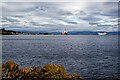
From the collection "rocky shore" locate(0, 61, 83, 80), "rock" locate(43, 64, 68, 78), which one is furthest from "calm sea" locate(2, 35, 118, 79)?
"rocky shore" locate(0, 61, 83, 80)

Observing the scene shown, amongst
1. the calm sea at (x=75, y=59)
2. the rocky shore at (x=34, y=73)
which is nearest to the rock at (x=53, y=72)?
the rocky shore at (x=34, y=73)

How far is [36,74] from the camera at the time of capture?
47.0 feet

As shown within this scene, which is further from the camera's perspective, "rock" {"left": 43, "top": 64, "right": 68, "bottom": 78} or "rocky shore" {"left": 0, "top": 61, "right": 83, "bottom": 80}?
"rock" {"left": 43, "top": 64, "right": 68, "bottom": 78}

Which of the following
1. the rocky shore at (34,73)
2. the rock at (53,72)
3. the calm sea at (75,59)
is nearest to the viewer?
the rocky shore at (34,73)

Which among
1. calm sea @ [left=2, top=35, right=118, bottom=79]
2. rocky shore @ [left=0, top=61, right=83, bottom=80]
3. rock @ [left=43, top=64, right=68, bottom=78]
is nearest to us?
rocky shore @ [left=0, top=61, right=83, bottom=80]

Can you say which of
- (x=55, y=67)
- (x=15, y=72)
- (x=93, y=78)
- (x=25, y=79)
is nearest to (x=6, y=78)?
(x=15, y=72)

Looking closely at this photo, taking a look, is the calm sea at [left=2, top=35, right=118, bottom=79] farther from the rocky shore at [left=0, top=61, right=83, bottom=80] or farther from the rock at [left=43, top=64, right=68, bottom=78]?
the rocky shore at [left=0, top=61, right=83, bottom=80]

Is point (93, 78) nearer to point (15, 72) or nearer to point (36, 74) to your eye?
point (36, 74)

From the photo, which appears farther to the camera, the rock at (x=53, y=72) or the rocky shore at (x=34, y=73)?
the rock at (x=53, y=72)

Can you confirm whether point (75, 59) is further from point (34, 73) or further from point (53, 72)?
point (34, 73)

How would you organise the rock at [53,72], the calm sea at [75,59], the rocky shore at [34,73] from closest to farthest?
the rocky shore at [34,73] < the rock at [53,72] < the calm sea at [75,59]

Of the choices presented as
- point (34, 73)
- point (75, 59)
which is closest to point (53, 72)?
point (34, 73)

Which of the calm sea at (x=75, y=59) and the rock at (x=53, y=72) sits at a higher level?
the rock at (x=53, y=72)

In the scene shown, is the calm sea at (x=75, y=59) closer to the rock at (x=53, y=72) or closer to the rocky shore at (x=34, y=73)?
the rock at (x=53, y=72)
